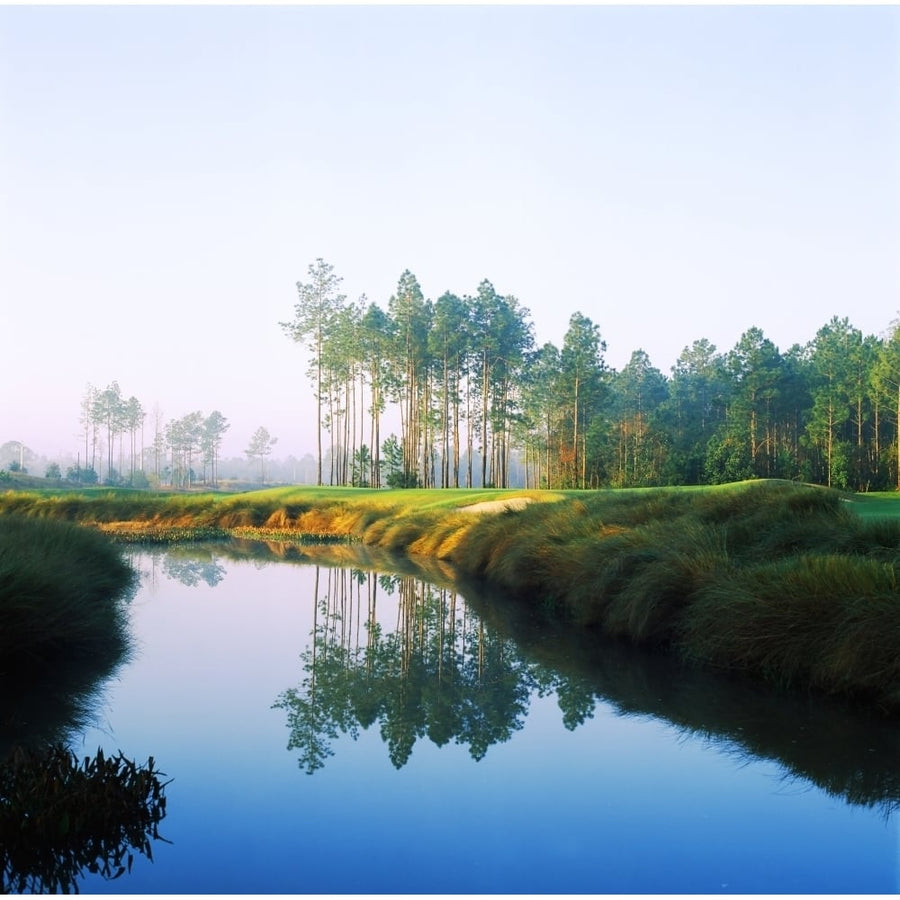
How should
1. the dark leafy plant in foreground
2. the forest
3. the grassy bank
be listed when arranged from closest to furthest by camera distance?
the dark leafy plant in foreground < the grassy bank < the forest

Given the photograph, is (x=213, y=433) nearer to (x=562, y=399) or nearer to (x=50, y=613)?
(x=562, y=399)

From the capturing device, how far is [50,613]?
285 inches

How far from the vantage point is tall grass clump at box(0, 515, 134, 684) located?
22.3 feet

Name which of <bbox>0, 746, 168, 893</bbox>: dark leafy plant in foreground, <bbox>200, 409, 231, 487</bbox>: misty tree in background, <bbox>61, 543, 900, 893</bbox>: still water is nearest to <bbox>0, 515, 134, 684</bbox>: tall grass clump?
<bbox>61, 543, 900, 893</bbox>: still water

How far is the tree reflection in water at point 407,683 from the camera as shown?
558 cm

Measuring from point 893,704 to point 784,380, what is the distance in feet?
169

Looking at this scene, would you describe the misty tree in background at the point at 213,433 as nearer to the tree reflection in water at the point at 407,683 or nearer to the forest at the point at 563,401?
the forest at the point at 563,401

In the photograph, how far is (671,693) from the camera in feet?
21.8

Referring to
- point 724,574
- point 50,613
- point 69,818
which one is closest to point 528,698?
point 724,574

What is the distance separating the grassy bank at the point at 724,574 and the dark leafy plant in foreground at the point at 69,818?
15.8 ft

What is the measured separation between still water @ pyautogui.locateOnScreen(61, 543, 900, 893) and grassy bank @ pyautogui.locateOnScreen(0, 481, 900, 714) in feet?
1.40

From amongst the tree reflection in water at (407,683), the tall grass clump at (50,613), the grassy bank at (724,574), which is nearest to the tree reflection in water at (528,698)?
the tree reflection in water at (407,683)

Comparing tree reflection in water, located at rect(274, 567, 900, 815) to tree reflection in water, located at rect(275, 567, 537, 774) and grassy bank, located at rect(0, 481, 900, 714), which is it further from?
grassy bank, located at rect(0, 481, 900, 714)

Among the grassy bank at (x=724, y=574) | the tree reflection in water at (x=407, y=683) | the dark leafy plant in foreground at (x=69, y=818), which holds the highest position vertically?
the grassy bank at (x=724, y=574)
